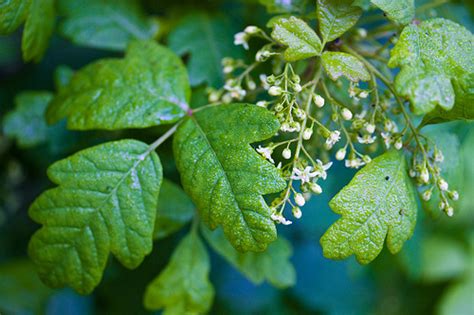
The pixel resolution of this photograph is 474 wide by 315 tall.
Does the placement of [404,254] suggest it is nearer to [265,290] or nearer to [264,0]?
→ [265,290]

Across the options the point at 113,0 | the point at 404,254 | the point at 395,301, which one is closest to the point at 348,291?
the point at 395,301

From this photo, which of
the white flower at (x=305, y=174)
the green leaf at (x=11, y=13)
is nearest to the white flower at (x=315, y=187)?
the white flower at (x=305, y=174)

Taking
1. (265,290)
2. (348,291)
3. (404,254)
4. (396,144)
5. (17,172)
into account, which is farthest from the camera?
(348,291)

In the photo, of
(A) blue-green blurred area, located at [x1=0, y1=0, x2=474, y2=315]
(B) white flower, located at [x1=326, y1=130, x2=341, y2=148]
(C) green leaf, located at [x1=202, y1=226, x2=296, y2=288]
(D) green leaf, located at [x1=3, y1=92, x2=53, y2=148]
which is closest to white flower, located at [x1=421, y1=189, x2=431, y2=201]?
(A) blue-green blurred area, located at [x1=0, y1=0, x2=474, y2=315]

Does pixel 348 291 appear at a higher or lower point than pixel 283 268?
lower

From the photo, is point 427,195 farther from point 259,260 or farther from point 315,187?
point 259,260

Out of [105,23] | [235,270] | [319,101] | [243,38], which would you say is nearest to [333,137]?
[319,101]
